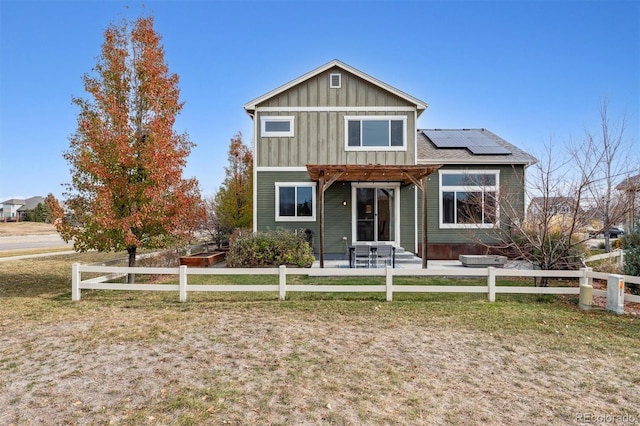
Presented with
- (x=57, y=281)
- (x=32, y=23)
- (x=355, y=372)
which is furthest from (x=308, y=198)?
(x=32, y=23)

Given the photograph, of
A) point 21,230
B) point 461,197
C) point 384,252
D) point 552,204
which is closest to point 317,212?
point 384,252

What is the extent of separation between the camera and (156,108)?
959cm

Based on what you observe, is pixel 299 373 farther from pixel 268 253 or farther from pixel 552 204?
pixel 552 204

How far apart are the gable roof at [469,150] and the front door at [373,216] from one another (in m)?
2.21

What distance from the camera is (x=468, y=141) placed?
15758mm

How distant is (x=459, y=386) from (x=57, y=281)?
38.5 ft

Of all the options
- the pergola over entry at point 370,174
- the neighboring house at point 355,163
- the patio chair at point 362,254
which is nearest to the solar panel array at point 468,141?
the neighboring house at point 355,163

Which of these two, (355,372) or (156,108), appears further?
(156,108)

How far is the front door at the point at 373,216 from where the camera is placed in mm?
14297

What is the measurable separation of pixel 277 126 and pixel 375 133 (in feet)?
13.5

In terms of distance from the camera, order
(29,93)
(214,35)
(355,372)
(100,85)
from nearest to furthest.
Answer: (355,372), (100,85), (214,35), (29,93)

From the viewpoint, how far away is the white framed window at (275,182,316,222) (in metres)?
14.1

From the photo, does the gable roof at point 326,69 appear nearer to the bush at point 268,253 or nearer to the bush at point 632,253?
the bush at point 268,253

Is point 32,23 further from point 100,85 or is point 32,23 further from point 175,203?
point 175,203
